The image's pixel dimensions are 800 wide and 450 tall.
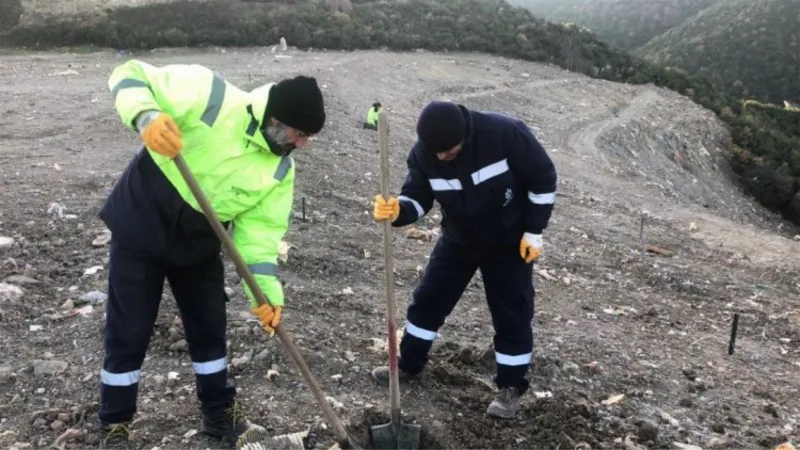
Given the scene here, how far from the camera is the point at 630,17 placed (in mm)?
70062

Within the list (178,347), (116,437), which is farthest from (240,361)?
(116,437)

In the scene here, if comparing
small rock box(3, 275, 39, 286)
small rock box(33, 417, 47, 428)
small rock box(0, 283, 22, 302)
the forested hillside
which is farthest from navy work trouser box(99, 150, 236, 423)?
the forested hillside

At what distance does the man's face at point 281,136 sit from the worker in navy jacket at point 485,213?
73 centimetres

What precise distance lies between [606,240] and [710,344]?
304 centimetres

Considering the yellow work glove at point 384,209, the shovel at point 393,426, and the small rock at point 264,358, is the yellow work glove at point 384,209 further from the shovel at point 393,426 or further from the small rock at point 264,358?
the small rock at point 264,358

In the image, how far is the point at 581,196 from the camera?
36.4 feet

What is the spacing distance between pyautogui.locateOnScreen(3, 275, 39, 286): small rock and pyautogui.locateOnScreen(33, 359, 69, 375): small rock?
1055 mm

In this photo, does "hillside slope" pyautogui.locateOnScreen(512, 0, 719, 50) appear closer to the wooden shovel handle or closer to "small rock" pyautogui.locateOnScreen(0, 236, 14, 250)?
"small rock" pyautogui.locateOnScreen(0, 236, 14, 250)

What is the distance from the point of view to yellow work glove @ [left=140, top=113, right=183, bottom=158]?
262 cm

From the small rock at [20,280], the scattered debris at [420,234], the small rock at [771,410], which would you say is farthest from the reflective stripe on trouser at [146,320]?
the scattered debris at [420,234]

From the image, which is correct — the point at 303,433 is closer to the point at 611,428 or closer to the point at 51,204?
the point at 611,428

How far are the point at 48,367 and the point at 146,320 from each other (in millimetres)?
1284

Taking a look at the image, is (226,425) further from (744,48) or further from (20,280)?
(744,48)

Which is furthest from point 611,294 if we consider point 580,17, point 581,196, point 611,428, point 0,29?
point 580,17
